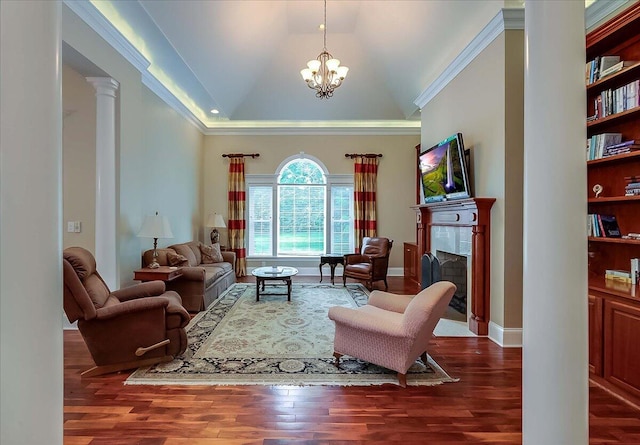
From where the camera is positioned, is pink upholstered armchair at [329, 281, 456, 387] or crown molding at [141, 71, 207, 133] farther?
crown molding at [141, 71, 207, 133]

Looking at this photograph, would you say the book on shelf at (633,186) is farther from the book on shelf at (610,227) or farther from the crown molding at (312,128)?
the crown molding at (312,128)

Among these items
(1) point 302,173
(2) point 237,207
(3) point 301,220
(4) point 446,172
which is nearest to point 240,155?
(2) point 237,207

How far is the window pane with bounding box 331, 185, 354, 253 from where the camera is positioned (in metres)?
7.83

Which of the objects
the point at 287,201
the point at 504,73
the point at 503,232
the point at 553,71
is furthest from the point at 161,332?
the point at 287,201

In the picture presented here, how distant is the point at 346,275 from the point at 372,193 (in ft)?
7.54

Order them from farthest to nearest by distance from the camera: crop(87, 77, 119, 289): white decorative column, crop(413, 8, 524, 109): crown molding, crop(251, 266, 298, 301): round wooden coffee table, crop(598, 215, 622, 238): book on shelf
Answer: crop(251, 266, 298, 301): round wooden coffee table
crop(87, 77, 119, 289): white decorative column
crop(413, 8, 524, 109): crown molding
crop(598, 215, 622, 238): book on shelf

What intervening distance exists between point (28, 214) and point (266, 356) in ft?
8.44

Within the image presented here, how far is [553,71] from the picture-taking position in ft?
Result: 4.02

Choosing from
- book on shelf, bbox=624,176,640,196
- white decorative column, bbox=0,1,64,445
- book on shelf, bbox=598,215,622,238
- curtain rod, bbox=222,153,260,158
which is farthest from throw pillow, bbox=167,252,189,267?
book on shelf, bbox=624,176,640,196

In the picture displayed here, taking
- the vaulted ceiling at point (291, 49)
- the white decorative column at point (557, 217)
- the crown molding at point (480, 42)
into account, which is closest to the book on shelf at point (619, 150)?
the crown molding at point (480, 42)

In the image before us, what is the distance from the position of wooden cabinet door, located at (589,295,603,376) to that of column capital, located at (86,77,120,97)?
5333 millimetres

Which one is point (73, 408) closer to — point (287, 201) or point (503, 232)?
point (503, 232)

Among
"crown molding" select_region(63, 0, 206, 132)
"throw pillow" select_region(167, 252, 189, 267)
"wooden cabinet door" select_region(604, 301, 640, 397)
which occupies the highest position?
"crown molding" select_region(63, 0, 206, 132)

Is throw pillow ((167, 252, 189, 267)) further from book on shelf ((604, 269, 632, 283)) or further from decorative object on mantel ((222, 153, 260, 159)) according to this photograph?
book on shelf ((604, 269, 632, 283))
